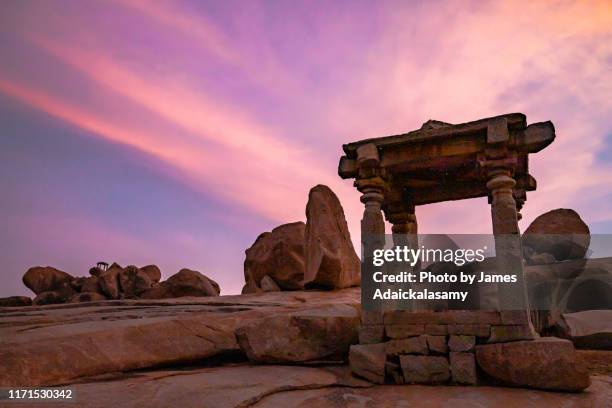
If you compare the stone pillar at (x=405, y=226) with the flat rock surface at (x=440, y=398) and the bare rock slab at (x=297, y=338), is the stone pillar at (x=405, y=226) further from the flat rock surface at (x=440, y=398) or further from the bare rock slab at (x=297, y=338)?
the flat rock surface at (x=440, y=398)

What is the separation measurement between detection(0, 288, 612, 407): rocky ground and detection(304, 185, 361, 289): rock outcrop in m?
3.81

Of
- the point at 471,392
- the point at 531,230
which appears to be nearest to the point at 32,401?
the point at 471,392

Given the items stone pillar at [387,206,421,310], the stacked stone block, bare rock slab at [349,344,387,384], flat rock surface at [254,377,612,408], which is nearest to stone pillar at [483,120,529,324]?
the stacked stone block

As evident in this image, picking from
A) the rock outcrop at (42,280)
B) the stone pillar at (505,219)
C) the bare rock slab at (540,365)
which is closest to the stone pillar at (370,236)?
the bare rock slab at (540,365)

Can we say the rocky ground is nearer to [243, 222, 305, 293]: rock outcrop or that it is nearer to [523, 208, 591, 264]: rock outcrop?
[243, 222, 305, 293]: rock outcrop

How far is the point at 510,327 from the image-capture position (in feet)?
20.7

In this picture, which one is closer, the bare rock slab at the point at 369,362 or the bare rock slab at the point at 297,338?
the bare rock slab at the point at 369,362

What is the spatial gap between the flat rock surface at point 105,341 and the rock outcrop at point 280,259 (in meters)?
5.25

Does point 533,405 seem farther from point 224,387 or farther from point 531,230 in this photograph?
point 531,230

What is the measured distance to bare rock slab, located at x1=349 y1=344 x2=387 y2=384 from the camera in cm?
657

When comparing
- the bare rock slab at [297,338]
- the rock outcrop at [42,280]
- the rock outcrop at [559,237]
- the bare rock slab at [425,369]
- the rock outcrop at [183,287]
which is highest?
the rock outcrop at [559,237]

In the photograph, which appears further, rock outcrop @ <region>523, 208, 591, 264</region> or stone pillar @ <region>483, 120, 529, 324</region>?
rock outcrop @ <region>523, 208, 591, 264</region>

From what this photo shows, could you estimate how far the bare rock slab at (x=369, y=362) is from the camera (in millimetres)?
6566

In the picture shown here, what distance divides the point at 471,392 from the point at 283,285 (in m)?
10.6
